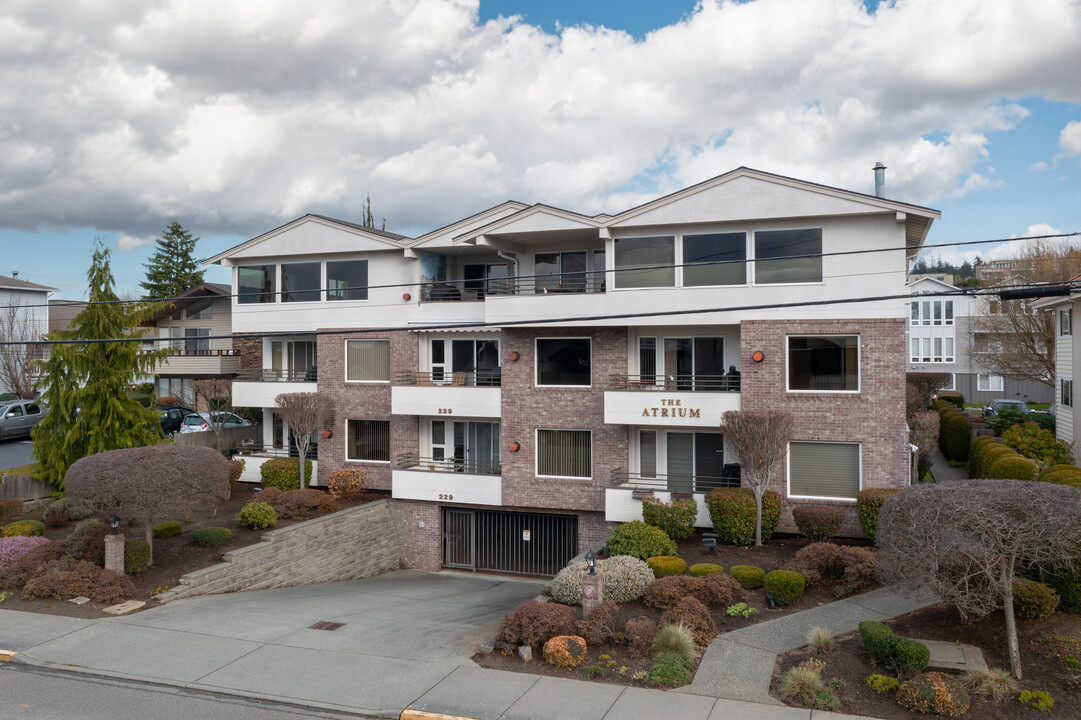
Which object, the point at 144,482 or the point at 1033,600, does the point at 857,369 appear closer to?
the point at 1033,600

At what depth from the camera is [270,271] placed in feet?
87.2

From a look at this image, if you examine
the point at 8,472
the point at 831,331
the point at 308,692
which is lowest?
the point at 308,692

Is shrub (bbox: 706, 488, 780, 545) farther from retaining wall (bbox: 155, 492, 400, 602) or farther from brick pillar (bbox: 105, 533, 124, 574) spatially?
brick pillar (bbox: 105, 533, 124, 574)

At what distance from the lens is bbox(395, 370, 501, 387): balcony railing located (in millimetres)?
23797

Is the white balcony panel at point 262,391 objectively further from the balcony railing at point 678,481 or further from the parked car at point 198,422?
the balcony railing at point 678,481

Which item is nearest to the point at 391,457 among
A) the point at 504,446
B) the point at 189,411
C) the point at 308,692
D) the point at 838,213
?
the point at 504,446

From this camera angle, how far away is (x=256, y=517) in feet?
65.9

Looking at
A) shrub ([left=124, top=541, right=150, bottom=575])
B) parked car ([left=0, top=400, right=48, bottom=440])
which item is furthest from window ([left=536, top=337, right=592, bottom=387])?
parked car ([left=0, top=400, right=48, bottom=440])

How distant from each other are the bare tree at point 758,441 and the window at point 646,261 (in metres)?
4.41

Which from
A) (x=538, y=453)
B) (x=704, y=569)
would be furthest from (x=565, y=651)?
(x=538, y=453)

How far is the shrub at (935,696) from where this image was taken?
31.2 feet

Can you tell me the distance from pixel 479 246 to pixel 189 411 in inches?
1005

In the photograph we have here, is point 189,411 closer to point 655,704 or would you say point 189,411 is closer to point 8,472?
point 8,472

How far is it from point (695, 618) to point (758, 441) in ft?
20.6
